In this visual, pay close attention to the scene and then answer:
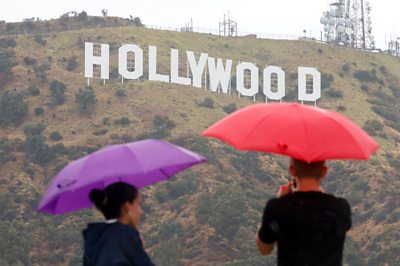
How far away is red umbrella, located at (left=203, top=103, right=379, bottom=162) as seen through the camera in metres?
5.57

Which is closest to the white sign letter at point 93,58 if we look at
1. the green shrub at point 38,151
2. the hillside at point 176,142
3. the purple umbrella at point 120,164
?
the hillside at point 176,142

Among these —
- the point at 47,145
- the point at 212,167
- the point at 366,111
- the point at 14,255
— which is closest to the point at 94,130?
the point at 47,145

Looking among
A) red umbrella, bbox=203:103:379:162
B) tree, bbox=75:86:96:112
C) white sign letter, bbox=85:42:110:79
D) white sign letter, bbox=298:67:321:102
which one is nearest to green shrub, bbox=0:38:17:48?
tree, bbox=75:86:96:112

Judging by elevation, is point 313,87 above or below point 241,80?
below

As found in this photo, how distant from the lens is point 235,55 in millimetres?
88375

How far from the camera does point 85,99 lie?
6781cm

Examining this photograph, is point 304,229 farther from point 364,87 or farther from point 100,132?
point 364,87

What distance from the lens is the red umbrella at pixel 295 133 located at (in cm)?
557

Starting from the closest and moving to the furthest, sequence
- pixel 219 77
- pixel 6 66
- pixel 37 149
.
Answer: pixel 37 149 → pixel 219 77 → pixel 6 66

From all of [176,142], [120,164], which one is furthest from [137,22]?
[120,164]

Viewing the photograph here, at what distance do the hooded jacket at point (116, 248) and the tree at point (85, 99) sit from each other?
62671 mm

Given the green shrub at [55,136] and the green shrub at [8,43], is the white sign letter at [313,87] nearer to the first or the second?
the green shrub at [55,136]

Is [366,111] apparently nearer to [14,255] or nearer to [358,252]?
[358,252]

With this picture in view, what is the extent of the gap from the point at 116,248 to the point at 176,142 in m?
57.2
